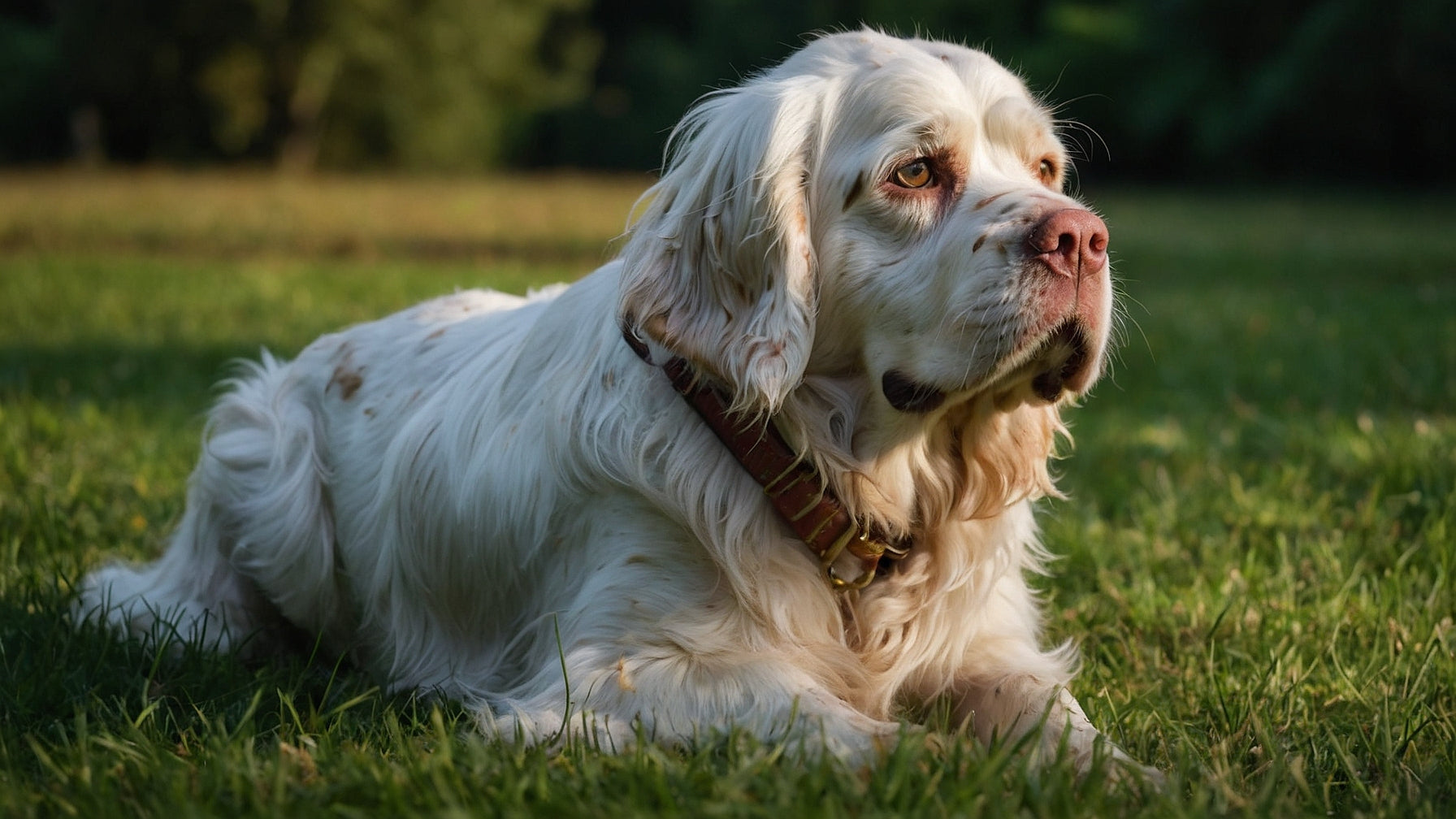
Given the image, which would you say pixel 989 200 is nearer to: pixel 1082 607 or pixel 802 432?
pixel 802 432

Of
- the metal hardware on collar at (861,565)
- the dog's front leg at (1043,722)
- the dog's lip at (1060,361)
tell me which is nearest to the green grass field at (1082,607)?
the dog's front leg at (1043,722)

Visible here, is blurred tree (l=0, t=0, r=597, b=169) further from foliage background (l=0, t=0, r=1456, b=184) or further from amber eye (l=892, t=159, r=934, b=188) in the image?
amber eye (l=892, t=159, r=934, b=188)

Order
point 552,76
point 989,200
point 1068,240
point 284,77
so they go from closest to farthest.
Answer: point 1068,240 < point 989,200 < point 284,77 < point 552,76

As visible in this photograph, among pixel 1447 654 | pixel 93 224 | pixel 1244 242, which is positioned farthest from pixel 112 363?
pixel 1244 242

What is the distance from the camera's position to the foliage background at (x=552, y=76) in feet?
89.2

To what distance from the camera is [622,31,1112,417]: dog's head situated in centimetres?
254

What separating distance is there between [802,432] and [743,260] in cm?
36

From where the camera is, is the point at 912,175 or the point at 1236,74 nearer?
the point at 912,175

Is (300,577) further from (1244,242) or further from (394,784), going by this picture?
(1244,242)

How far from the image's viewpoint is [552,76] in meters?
45.9

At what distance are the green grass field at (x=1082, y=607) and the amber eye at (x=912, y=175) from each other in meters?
1.11

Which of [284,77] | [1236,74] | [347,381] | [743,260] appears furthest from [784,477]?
[284,77]

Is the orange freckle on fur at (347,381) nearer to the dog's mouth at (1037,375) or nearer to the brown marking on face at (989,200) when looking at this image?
the dog's mouth at (1037,375)

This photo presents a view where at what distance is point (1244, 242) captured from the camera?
1555 cm
